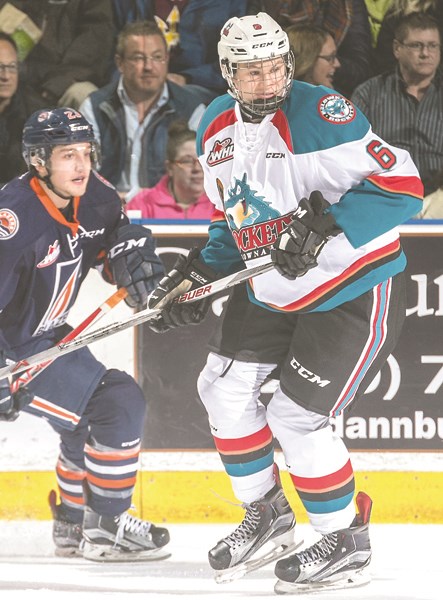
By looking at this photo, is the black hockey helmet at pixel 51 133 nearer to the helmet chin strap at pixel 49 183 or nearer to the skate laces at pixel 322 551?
the helmet chin strap at pixel 49 183

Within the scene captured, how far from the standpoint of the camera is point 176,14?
4.20 m

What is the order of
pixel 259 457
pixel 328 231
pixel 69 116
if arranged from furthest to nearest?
pixel 69 116 → pixel 259 457 → pixel 328 231

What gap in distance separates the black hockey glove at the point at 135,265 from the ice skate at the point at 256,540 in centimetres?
75

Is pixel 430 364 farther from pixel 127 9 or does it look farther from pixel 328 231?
pixel 127 9

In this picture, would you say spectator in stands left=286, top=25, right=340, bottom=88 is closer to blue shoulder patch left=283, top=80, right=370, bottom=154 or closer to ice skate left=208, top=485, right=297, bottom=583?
blue shoulder patch left=283, top=80, right=370, bottom=154

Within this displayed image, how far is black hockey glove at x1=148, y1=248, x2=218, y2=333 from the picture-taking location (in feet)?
10.5

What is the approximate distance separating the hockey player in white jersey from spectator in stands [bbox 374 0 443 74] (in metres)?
→ 1.14

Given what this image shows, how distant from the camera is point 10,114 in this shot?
4.14m

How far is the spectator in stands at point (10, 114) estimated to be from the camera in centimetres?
413

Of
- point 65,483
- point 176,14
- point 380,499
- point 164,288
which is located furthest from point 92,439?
point 176,14

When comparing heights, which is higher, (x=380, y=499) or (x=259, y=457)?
(x=259, y=457)

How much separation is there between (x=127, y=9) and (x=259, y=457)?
184 cm

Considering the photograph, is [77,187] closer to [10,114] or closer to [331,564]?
[10,114]

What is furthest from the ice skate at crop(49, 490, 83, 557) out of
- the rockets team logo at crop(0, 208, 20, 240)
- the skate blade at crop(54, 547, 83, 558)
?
the rockets team logo at crop(0, 208, 20, 240)
